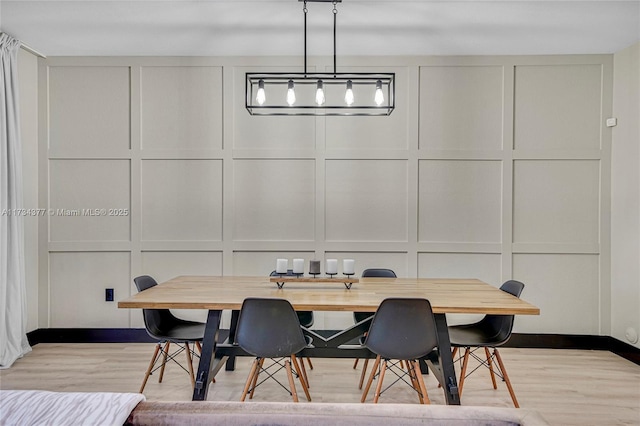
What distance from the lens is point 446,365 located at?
7.16 feet

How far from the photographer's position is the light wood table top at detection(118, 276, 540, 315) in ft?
6.79

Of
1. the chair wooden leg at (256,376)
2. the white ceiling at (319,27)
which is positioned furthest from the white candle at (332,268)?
the white ceiling at (319,27)

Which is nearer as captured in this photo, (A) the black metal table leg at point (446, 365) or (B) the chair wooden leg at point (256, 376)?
(A) the black metal table leg at point (446, 365)

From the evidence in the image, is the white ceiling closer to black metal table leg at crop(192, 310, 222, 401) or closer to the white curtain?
the white curtain

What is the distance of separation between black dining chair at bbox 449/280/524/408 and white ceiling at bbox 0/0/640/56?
2.07 meters

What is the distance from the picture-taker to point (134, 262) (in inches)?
142

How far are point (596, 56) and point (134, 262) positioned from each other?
4.84 metres

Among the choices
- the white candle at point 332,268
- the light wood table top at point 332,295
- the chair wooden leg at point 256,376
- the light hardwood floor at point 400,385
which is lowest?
the light hardwood floor at point 400,385

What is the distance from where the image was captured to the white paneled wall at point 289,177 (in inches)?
140

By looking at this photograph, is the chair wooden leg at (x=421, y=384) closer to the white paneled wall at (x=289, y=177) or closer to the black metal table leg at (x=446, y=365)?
the black metal table leg at (x=446, y=365)

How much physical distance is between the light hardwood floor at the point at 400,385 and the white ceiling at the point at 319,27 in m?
2.78

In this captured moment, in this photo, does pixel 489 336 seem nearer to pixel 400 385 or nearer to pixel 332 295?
pixel 400 385

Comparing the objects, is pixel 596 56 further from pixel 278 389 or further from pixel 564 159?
pixel 278 389

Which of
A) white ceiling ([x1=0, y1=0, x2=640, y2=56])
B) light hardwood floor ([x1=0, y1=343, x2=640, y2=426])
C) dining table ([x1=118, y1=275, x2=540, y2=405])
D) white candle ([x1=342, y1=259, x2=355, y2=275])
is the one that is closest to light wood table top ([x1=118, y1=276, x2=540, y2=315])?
dining table ([x1=118, y1=275, x2=540, y2=405])
